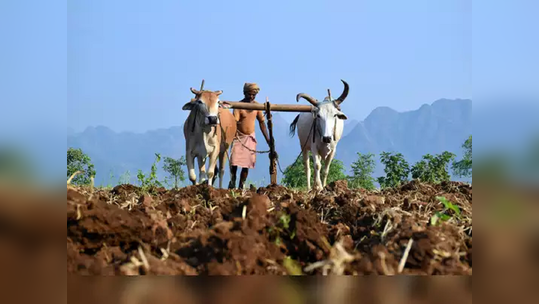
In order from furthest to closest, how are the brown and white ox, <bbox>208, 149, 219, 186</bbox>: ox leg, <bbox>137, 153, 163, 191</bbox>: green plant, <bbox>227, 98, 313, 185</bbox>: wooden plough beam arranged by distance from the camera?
<bbox>227, 98, 313, 185</bbox>: wooden plough beam
<bbox>208, 149, 219, 186</bbox>: ox leg
the brown and white ox
<bbox>137, 153, 163, 191</bbox>: green plant

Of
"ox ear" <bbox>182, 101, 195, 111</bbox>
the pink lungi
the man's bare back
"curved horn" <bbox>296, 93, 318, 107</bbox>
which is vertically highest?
"curved horn" <bbox>296, 93, 318, 107</bbox>

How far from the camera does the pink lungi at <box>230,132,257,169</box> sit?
11570 millimetres

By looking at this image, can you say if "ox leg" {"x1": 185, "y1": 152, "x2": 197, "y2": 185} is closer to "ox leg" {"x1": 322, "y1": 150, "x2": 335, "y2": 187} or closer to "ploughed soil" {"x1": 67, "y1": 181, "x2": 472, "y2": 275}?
"ox leg" {"x1": 322, "y1": 150, "x2": 335, "y2": 187}

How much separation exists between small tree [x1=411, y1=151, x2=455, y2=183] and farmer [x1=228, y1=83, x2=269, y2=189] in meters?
3.77

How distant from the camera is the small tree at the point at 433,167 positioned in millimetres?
12148

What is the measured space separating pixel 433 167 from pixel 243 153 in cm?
451

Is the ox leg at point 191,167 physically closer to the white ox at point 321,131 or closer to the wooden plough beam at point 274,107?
the wooden plough beam at point 274,107

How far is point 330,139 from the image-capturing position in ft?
34.8

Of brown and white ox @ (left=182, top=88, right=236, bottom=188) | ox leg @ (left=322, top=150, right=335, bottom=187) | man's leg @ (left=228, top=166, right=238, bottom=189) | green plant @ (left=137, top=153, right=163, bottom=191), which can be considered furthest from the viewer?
ox leg @ (left=322, top=150, right=335, bottom=187)

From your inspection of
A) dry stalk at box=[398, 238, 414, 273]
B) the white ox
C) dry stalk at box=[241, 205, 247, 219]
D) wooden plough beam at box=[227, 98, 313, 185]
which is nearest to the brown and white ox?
wooden plough beam at box=[227, 98, 313, 185]

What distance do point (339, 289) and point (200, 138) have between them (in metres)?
9.01
